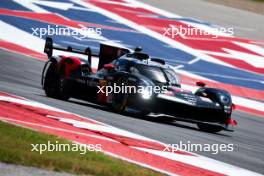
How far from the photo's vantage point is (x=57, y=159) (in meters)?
9.12

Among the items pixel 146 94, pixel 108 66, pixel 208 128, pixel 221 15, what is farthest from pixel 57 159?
pixel 221 15

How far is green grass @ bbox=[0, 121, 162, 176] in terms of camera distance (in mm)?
8859

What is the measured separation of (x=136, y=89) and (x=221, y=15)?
15.5 metres

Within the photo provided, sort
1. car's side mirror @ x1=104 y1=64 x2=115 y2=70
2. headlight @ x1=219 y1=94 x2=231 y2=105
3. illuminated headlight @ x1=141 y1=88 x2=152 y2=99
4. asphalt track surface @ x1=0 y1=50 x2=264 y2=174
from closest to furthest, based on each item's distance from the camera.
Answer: asphalt track surface @ x1=0 y1=50 x2=264 y2=174
illuminated headlight @ x1=141 y1=88 x2=152 y2=99
headlight @ x1=219 y1=94 x2=231 y2=105
car's side mirror @ x1=104 y1=64 x2=115 y2=70

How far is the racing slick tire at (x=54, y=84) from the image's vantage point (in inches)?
624

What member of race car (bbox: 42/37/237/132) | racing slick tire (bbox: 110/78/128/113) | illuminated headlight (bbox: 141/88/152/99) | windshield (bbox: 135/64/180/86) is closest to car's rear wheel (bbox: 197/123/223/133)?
race car (bbox: 42/37/237/132)

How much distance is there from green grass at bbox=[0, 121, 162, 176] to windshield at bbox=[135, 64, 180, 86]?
4.66 metres

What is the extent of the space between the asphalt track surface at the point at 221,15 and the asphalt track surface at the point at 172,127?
969 centimetres

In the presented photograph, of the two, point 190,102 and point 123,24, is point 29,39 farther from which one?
point 190,102

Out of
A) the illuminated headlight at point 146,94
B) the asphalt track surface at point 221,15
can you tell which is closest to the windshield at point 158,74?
the illuminated headlight at point 146,94

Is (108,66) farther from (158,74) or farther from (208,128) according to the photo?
(208,128)

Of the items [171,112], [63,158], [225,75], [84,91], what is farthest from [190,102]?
[225,75]

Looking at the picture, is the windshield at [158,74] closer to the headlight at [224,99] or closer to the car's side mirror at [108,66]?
the car's side mirror at [108,66]

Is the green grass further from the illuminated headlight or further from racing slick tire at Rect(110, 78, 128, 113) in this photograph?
racing slick tire at Rect(110, 78, 128, 113)
